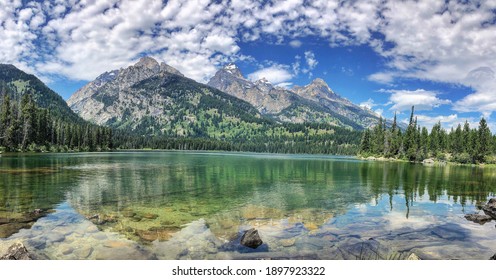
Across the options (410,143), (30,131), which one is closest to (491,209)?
(410,143)

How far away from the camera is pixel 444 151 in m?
160

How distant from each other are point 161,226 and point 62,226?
22.7 feet

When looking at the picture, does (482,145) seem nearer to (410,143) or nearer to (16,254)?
(410,143)

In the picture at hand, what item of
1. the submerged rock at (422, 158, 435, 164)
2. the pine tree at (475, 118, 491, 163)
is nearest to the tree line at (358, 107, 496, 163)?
the pine tree at (475, 118, 491, 163)

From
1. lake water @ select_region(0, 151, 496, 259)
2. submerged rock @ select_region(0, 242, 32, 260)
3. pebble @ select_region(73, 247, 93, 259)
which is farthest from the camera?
lake water @ select_region(0, 151, 496, 259)

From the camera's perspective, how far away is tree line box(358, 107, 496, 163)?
141750mm

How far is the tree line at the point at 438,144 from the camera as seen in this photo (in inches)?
5581

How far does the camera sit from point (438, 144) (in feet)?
521

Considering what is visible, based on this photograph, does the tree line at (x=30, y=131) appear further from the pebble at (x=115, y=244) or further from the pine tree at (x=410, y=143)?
the pine tree at (x=410, y=143)

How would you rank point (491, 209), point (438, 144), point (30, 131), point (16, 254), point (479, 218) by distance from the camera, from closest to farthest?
1. point (16, 254)
2. point (479, 218)
3. point (491, 209)
4. point (30, 131)
5. point (438, 144)

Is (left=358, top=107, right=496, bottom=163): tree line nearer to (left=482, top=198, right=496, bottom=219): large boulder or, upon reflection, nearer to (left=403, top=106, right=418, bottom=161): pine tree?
(left=403, top=106, right=418, bottom=161): pine tree

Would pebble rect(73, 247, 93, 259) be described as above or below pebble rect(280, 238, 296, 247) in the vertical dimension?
below
